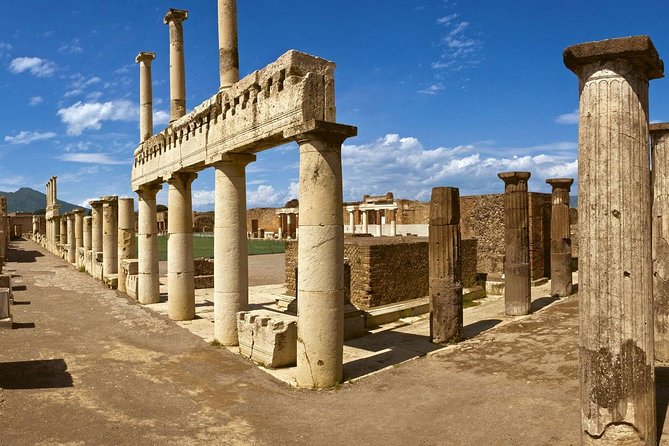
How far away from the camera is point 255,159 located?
9.77m

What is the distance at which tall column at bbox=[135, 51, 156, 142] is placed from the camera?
1496 centimetres

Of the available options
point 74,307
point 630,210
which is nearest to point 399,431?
point 630,210

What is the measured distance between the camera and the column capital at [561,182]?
1483 cm

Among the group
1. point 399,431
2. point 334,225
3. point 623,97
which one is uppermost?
point 623,97

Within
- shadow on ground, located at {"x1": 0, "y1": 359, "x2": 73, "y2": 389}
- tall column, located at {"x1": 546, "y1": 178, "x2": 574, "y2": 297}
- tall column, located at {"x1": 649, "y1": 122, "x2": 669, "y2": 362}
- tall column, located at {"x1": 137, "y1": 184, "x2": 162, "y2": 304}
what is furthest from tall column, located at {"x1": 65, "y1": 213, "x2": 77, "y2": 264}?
tall column, located at {"x1": 649, "y1": 122, "x2": 669, "y2": 362}

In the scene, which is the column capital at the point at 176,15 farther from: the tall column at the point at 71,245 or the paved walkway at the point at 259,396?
the tall column at the point at 71,245

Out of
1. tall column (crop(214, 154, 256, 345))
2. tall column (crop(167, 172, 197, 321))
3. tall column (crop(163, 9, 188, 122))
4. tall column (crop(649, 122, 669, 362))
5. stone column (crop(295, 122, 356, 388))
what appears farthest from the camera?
tall column (crop(163, 9, 188, 122))

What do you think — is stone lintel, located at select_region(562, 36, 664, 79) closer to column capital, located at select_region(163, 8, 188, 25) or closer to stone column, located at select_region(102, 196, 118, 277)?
column capital, located at select_region(163, 8, 188, 25)

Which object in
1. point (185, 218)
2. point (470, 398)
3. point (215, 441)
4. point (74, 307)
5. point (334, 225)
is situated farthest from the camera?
point (74, 307)

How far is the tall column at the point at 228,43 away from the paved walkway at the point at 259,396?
5.34 metres

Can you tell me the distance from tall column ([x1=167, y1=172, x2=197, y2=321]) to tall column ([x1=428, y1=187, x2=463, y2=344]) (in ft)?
19.3

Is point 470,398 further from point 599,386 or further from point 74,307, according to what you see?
point 74,307

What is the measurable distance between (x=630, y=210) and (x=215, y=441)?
4801 mm

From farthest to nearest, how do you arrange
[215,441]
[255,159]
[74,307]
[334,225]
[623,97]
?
[74,307], [255,159], [334,225], [215,441], [623,97]
